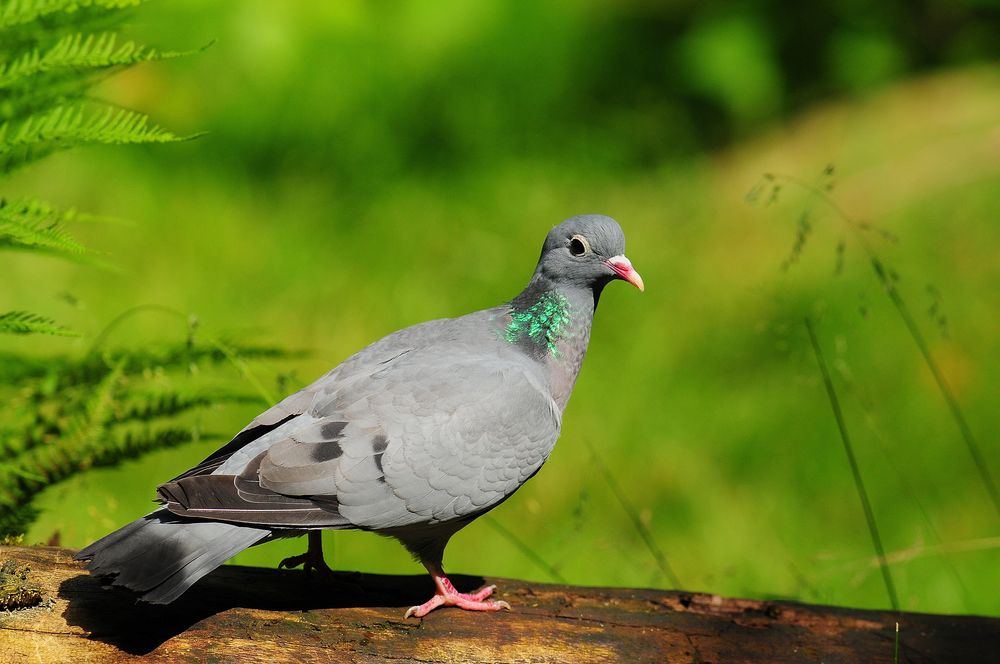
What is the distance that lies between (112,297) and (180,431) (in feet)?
10.1

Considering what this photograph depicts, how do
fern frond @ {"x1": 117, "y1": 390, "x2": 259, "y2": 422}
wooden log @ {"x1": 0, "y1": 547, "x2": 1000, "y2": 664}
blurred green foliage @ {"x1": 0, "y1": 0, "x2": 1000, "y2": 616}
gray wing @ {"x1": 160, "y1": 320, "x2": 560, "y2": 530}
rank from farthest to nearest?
blurred green foliage @ {"x1": 0, "y1": 0, "x2": 1000, "y2": 616}
fern frond @ {"x1": 117, "y1": 390, "x2": 259, "y2": 422}
gray wing @ {"x1": 160, "y1": 320, "x2": 560, "y2": 530}
wooden log @ {"x1": 0, "y1": 547, "x2": 1000, "y2": 664}

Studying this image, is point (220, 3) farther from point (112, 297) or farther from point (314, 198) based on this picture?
point (112, 297)

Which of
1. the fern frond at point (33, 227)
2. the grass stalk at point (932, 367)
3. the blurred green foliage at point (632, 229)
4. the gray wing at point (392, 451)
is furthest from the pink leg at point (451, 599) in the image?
the blurred green foliage at point (632, 229)

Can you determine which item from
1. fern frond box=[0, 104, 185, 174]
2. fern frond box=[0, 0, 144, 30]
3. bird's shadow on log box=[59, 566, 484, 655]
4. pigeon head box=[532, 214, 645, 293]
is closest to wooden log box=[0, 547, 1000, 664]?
bird's shadow on log box=[59, 566, 484, 655]

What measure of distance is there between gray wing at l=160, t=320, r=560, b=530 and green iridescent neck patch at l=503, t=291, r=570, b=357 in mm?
196

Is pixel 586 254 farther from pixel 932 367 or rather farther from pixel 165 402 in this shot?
pixel 165 402

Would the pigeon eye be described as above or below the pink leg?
above

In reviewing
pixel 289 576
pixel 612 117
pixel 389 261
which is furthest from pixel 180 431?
pixel 612 117

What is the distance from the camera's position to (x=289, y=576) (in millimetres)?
3209

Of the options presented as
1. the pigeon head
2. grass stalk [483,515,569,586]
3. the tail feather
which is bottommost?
grass stalk [483,515,569,586]

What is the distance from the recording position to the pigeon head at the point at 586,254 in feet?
11.4

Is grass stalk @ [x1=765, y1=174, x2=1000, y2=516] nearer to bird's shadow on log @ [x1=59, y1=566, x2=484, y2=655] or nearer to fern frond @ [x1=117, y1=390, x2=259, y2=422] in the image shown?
bird's shadow on log @ [x1=59, y1=566, x2=484, y2=655]

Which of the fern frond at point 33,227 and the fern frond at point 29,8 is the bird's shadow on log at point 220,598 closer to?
the fern frond at point 33,227

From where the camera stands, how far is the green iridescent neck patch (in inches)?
138
